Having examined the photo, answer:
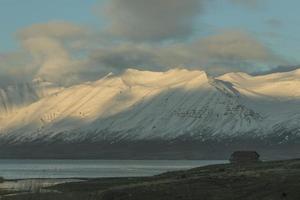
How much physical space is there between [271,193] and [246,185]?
5.16 m

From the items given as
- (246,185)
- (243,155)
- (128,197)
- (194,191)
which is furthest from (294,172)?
(243,155)

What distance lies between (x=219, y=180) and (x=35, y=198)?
17.4m

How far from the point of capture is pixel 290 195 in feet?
191

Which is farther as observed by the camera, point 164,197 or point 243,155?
point 243,155

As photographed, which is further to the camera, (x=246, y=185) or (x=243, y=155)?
(x=243, y=155)

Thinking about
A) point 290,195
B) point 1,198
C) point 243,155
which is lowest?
point 290,195

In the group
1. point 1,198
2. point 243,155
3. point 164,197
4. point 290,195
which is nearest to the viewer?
point 290,195

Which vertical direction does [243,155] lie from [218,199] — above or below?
above

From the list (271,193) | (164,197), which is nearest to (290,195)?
(271,193)

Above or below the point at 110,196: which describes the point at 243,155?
above

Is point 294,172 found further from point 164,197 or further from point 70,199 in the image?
point 70,199

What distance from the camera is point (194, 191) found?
64.1 m

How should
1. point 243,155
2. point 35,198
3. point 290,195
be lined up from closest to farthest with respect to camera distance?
1. point 290,195
2. point 35,198
3. point 243,155

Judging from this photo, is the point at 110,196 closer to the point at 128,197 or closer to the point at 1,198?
the point at 128,197
